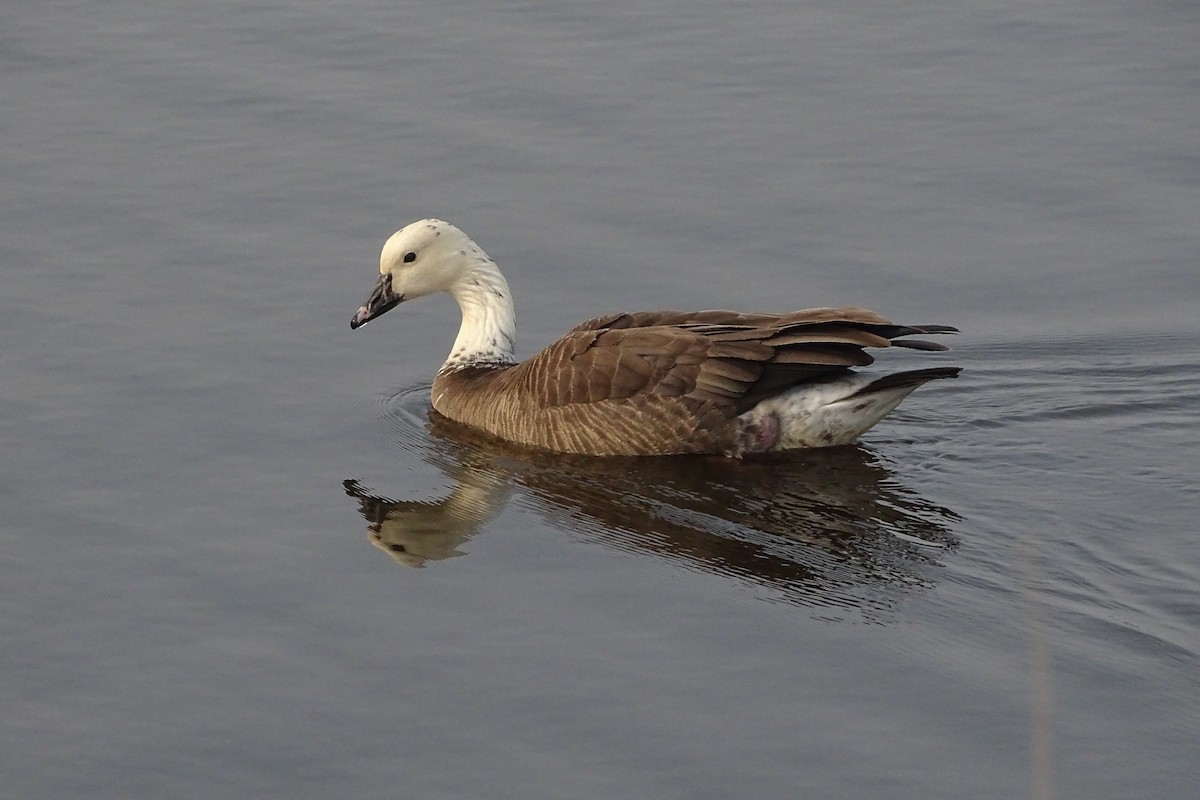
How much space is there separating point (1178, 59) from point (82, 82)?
8.91 m

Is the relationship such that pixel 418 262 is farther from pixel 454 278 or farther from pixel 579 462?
pixel 579 462

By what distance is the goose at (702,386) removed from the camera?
10.1 metres

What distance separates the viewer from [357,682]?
774 centimetres

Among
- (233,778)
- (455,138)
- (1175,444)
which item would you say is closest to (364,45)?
(455,138)

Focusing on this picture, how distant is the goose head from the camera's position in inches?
457

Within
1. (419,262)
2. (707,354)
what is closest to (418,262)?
(419,262)

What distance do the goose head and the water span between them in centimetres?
47

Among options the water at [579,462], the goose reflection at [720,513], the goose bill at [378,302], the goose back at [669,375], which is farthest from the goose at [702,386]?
the goose bill at [378,302]

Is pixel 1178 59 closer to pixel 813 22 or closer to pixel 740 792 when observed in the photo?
pixel 813 22

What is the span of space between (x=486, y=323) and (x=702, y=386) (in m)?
1.91

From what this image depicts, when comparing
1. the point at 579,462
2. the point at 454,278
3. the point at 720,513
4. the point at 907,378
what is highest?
the point at 454,278

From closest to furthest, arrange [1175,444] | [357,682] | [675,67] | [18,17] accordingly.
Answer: [357,682] < [1175,444] < [675,67] < [18,17]

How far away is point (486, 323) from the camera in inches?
462

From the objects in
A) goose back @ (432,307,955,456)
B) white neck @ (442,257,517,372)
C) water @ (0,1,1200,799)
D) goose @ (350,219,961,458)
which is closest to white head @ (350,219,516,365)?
white neck @ (442,257,517,372)
